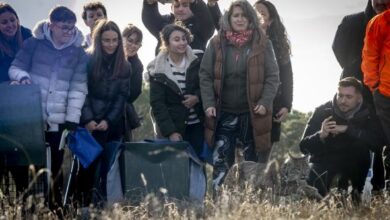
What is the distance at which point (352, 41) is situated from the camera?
721cm

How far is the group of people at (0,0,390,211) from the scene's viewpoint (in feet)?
21.8

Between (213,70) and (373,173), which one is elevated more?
(213,70)

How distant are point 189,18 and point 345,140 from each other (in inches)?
89.2

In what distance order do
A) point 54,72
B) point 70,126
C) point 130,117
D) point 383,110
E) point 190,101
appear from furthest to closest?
1. point 130,117
2. point 190,101
3. point 54,72
4. point 70,126
5. point 383,110

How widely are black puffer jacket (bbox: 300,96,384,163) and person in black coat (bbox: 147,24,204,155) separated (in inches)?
47.1

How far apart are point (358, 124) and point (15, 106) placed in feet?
11.2

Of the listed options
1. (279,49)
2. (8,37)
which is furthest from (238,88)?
(8,37)

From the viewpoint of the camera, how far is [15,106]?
596 centimetres

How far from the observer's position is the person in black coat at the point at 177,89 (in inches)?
275

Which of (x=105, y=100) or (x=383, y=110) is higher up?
(x=105, y=100)

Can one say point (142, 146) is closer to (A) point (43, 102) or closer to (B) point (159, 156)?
(B) point (159, 156)

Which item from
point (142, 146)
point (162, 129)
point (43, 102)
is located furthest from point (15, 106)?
point (162, 129)

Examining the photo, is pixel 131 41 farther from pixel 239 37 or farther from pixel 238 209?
pixel 238 209

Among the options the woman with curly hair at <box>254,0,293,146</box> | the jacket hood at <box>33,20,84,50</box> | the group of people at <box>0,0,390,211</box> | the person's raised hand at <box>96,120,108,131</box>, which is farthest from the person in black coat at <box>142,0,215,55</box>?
the person's raised hand at <box>96,120,108,131</box>
